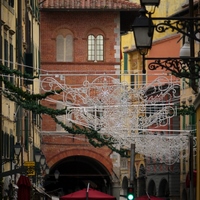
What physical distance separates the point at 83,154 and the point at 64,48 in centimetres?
569

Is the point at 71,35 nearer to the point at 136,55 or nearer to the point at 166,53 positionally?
the point at 166,53

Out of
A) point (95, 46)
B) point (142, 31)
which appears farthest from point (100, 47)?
point (142, 31)

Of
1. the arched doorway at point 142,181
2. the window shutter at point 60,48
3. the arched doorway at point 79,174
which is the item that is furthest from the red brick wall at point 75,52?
the arched doorway at point 142,181

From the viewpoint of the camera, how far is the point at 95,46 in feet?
226

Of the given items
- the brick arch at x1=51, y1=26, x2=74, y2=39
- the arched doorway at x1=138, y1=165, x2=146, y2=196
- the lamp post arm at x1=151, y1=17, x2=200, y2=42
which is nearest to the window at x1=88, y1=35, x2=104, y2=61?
the brick arch at x1=51, y1=26, x2=74, y2=39

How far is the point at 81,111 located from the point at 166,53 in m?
41.4

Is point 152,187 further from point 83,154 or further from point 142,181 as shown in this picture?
point 83,154

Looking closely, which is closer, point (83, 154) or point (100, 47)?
point (100, 47)

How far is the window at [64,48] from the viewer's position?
6894 cm

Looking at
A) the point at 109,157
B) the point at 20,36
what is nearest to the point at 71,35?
the point at 109,157

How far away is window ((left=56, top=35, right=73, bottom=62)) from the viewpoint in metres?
68.9

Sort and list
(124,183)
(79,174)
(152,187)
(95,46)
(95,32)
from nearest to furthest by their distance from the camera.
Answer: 1. (95,32)
2. (95,46)
3. (79,174)
4. (152,187)
5. (124,183)

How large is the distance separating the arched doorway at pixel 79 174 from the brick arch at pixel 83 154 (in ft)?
0.96

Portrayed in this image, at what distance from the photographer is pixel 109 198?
33.9m
